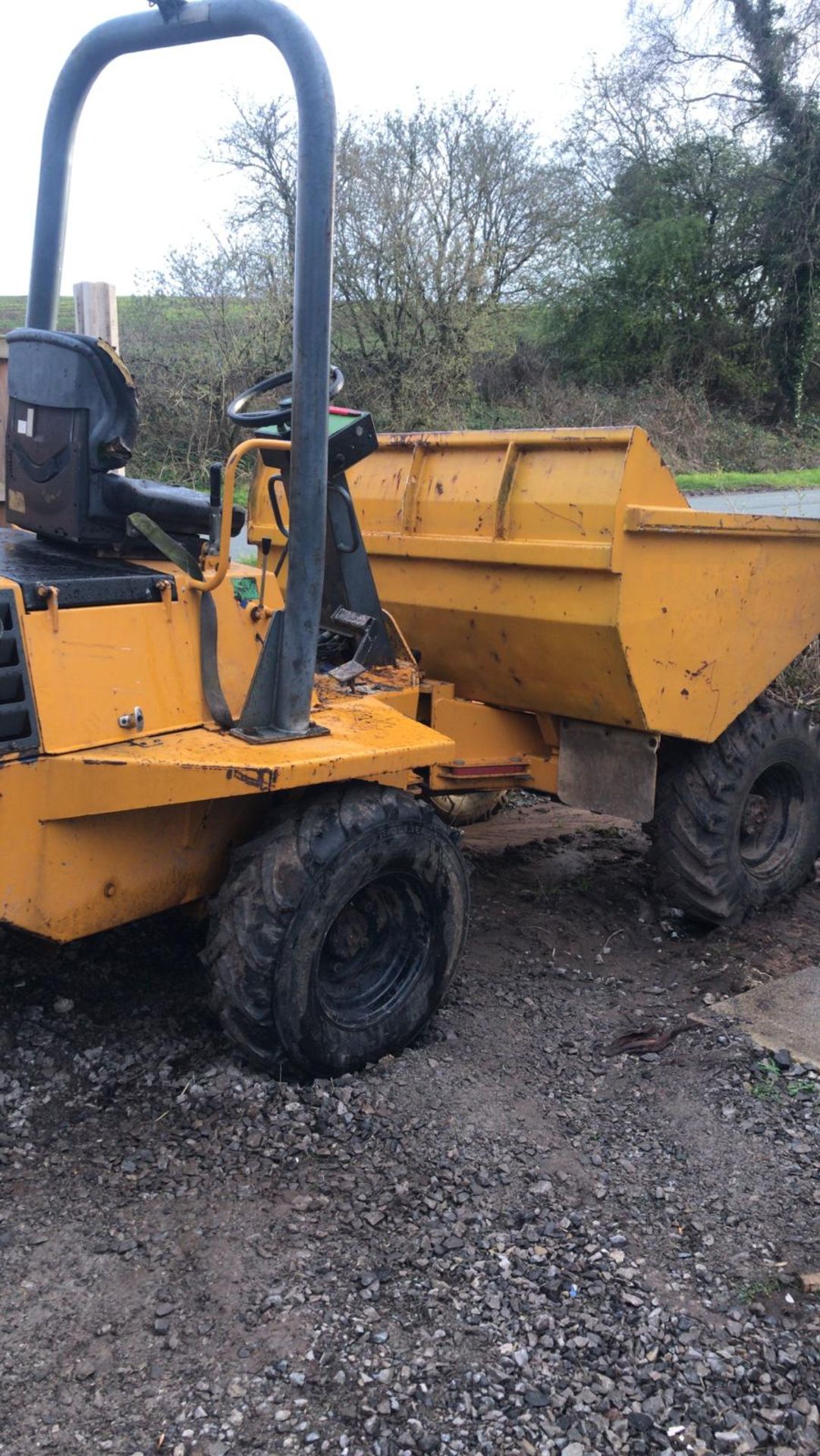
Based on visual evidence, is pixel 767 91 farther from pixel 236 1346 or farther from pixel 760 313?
pixel 236 1346

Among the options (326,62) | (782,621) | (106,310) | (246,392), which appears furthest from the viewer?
(106,310)

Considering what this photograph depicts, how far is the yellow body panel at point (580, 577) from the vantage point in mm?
4039

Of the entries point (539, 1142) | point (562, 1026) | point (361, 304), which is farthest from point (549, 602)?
Result: point (361, 304)

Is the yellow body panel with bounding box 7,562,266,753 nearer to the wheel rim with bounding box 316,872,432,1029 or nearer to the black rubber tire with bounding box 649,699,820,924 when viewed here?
the wheel rim with bounding box 316,872,432,1029

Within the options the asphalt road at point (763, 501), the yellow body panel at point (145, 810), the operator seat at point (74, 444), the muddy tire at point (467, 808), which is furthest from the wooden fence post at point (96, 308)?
the asphalt road at point (763, 501)

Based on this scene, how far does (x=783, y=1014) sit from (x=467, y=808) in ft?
7.07

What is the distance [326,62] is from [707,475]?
50.5 feet

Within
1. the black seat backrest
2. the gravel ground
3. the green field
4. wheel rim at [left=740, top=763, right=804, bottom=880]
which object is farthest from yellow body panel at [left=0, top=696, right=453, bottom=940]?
the green field

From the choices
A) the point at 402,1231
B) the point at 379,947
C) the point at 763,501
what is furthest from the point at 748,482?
the point at 402,1231

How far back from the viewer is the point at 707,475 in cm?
1748

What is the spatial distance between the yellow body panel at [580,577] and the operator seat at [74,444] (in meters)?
1.30

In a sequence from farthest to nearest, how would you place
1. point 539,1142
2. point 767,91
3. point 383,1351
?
1. point 767,91
2. point 539,1142
3. point 383,1351

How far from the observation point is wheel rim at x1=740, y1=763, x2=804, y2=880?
5133 millimetres

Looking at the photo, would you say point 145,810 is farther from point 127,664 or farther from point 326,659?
point 326,659
